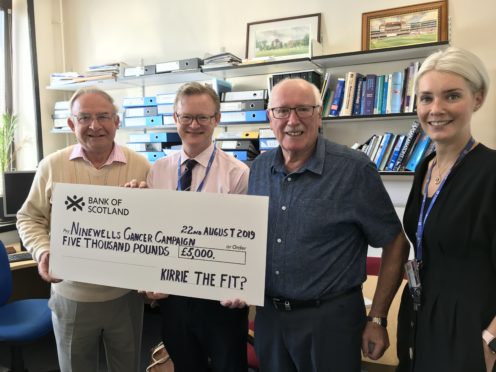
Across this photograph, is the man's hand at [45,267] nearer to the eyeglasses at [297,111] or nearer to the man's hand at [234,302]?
the man's hand at [234,302]

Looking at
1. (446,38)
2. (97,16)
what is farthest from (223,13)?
(446,38)

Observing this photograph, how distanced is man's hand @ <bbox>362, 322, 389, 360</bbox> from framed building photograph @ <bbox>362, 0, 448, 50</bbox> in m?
2.25

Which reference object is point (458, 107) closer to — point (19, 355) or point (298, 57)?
point (298, 57)

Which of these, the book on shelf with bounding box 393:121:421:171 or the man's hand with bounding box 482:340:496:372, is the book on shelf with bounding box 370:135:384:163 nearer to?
the book on shelf with bounding box 393:121:421:171

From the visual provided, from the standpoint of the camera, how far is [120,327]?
1.93 m

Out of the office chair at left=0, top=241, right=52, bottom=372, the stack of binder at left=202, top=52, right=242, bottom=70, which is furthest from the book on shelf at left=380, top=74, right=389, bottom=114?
the office chair at left=0, top=241, right=52, bottom=372

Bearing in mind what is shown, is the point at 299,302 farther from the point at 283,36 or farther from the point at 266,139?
the point at 283,36

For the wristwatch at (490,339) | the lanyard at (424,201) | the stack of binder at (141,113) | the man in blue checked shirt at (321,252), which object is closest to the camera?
the wristwatch at (490,339)

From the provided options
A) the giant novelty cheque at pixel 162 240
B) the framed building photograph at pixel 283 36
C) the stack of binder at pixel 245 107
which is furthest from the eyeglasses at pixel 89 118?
the framed building photograph at pixel 283 36

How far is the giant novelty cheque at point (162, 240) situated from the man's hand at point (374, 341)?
0.41 meters

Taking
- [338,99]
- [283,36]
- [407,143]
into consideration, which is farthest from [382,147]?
[283,36]

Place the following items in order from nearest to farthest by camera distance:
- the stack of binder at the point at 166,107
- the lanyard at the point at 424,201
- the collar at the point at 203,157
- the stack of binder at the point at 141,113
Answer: the lanyard at the point at 424,201 → the collar at the point at 203,157 → the stack of binder at the point at 166,107 → the stack of binder at the point at 141,113

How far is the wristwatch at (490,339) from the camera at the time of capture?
3.80 feet

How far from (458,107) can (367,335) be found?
0.82m
